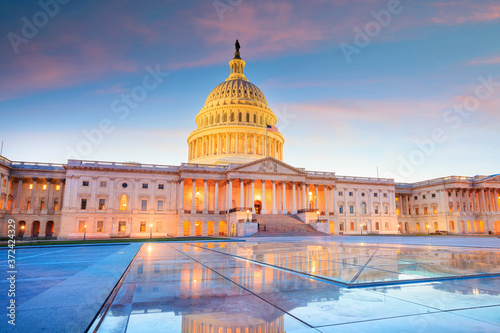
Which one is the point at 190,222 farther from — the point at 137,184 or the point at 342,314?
the point at 342,314

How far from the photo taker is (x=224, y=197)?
77.4 metres

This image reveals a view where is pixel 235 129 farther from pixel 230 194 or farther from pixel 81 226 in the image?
pixel 81 226

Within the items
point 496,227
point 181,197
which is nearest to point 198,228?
point 181,197

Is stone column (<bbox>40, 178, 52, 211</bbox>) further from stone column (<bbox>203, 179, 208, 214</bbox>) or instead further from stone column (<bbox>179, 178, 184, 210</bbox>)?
stone column (<bbox>203, 179, 208, 214</bbox>)

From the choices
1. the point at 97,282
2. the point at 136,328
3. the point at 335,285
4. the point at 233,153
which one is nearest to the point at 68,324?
the point at 136,328

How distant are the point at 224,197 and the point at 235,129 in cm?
2285

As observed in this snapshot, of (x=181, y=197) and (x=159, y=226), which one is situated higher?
(x=181, y=197)

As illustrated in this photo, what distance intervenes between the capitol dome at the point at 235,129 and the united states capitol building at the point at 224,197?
0.33 metres

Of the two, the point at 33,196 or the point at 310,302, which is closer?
the point at 310,302

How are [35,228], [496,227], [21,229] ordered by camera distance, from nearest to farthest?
[21,229] < [35,228] < [496,227]

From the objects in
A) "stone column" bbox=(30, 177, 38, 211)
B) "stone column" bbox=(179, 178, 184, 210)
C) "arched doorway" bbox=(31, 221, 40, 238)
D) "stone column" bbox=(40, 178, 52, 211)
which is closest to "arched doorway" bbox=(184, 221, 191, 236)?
"stone column" bbox=(179, 178, 184, 210)

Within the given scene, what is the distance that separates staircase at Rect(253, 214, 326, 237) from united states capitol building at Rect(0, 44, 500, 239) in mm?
220

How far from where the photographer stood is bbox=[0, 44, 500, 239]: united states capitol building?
2665 inches

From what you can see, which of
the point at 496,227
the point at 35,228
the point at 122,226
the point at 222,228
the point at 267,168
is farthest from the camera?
the point at 496,227
